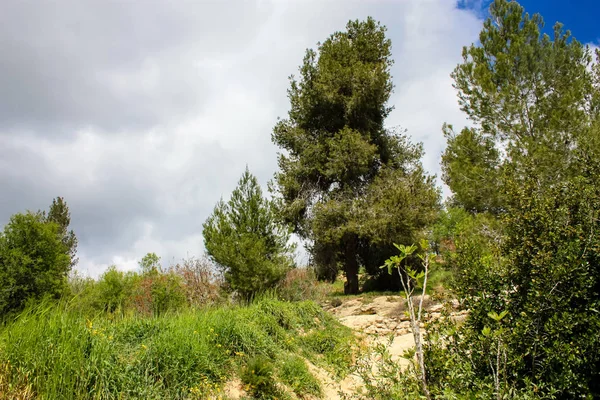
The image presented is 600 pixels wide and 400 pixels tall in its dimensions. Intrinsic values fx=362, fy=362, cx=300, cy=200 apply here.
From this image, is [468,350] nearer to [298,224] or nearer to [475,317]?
[475,317]

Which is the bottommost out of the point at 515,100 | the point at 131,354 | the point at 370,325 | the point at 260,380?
the point at 370,325

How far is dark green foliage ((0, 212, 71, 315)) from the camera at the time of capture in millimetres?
12086

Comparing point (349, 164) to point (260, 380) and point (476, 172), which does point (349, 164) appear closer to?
point (476, 172)

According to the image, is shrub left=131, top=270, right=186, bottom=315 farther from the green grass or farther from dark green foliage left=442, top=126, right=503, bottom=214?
dark green foliage left=442, top=126, right=503, bottom=214

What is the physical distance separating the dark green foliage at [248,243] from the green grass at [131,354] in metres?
6.75

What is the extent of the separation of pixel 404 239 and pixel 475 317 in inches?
513

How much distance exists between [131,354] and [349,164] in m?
14.0

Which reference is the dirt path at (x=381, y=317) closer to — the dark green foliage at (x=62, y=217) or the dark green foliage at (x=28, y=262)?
the dark green foliage at (x=28, y=262)

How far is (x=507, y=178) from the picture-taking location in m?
3.75

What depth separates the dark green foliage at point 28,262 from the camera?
12.1m

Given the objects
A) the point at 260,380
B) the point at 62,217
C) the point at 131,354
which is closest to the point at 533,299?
the point at 260,380

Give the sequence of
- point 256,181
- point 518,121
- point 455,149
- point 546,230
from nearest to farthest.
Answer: point 546,230, point 518,121, point 455,149, point 256,181

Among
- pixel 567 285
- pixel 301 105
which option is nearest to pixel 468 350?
pixel 567 285

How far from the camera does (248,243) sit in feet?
45.6
